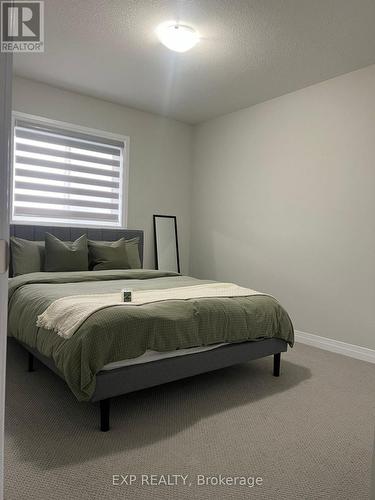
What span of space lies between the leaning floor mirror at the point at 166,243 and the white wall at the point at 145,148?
9 centimetres

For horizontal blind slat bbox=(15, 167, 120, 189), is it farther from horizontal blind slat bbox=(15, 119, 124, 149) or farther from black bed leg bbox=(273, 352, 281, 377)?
black bed leg bbox=(273, 352, 281, 377)

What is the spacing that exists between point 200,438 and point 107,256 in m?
2.50

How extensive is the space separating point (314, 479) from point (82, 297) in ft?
5.79

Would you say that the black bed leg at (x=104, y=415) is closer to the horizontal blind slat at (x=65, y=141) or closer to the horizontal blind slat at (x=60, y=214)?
the horizontal blind slat at (x=60, y=214)

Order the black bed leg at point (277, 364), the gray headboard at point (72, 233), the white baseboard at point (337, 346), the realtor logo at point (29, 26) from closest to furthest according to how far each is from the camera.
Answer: the realtor logo at point (29, 26) → the black bed leg at point (277, 364) → the white baseboard at point (337, 346) → the gray headboard at point (72, 233)

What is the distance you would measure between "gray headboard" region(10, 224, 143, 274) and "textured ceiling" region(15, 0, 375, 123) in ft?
5.29

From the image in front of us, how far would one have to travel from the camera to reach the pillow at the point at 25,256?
3805 millimetres

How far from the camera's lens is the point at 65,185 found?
4.56m

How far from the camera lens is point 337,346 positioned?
12.7ft

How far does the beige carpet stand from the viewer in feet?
5.72

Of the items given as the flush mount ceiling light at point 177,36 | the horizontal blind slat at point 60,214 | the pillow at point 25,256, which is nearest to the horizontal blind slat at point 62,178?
the horizontal blind slat at point 60,214

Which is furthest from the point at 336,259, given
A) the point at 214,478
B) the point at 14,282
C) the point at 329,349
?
the point at 14,282

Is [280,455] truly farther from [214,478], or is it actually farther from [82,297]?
[82,297]

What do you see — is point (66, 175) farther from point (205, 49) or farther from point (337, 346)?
point (337, 346)
